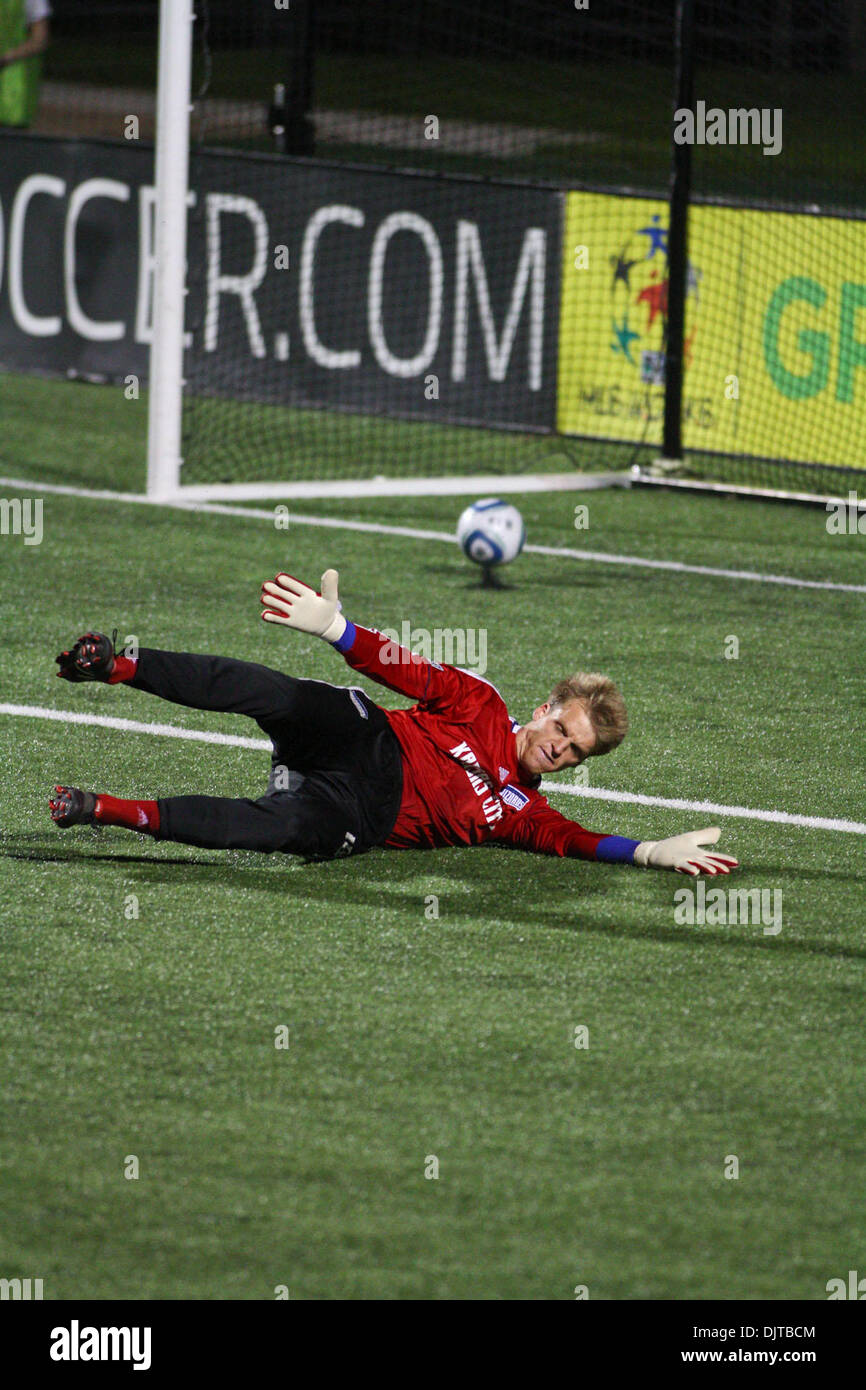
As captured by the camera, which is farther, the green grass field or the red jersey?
the red jersey

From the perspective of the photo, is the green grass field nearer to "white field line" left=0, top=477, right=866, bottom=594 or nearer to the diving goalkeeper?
the diving goalkeeper

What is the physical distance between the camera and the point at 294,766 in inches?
239

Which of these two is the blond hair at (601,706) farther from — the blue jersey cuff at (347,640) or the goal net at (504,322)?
the goal net at (504,322)

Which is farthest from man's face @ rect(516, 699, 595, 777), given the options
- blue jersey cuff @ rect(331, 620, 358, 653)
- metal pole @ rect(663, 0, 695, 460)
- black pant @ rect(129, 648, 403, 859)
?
metal pole @ rect(663, 0, 695, 460)

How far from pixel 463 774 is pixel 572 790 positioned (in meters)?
1.02

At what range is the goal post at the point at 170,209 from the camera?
36.5 ft

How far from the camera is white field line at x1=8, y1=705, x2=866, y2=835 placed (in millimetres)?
6762

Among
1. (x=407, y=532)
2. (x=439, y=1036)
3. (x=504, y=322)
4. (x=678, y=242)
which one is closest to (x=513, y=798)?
(x=439, y=1036)

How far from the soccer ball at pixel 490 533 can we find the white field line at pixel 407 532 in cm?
97

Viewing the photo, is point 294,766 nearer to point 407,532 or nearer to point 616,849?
point 616,849

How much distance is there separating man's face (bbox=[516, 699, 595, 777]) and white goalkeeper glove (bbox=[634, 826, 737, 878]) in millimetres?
327

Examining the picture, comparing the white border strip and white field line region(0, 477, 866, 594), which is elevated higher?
the white border strip

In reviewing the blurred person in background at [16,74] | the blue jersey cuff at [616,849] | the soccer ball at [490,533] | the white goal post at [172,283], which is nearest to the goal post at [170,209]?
the white goal post at [172,283]
